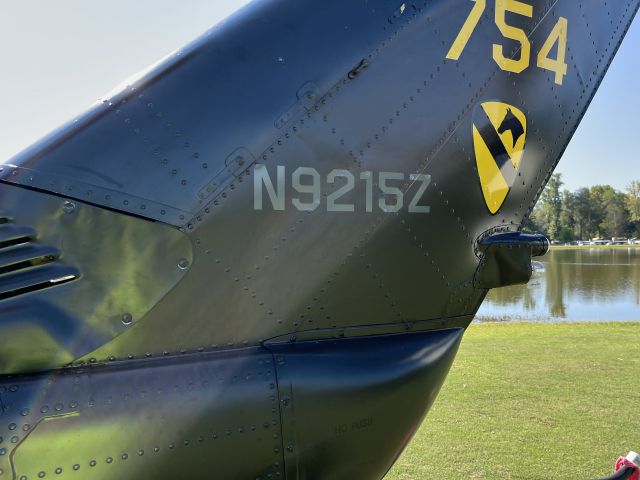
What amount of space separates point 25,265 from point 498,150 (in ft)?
7.43

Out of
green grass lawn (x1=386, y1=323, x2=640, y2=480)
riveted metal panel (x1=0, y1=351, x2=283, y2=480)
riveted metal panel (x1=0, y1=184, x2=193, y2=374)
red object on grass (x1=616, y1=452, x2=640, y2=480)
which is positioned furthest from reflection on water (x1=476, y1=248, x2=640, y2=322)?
riveted metal panel (x1=0, y1=184, x2=193, y2=374)

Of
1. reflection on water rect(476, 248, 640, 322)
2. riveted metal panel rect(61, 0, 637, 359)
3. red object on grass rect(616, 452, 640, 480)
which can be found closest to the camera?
riveted metal panel rect(61, 0, 637, 359)

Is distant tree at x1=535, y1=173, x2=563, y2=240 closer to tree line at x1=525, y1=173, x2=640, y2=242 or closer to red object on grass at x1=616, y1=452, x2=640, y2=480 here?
tree line at x1=525, y1=173, x2=640, y2=242

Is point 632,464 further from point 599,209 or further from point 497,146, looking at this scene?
point 599,209

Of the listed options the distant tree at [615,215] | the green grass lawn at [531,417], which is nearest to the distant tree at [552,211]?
the distant tree at [615,215]

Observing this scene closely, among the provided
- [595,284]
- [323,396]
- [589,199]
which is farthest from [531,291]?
[589,199]

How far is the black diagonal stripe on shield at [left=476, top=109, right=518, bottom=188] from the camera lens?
2516 mm

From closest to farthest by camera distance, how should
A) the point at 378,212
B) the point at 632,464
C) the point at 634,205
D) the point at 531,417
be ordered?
the point at 378,212 → the point at 632,464 → the point at 531,417 → the point at 634,205

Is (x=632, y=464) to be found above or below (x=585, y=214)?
below

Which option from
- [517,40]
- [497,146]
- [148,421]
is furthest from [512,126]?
[148,421]

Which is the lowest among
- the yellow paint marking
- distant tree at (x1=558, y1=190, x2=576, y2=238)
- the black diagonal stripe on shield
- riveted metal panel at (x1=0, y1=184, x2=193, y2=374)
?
riveted metal panel at (x1=0, y1=184, x2=193, y2=374)

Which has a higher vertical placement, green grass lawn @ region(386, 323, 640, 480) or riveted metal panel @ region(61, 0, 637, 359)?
riveted metal panel @ region(61, 0, 637, 359)

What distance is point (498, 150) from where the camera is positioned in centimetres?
257

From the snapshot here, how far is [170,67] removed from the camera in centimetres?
186
